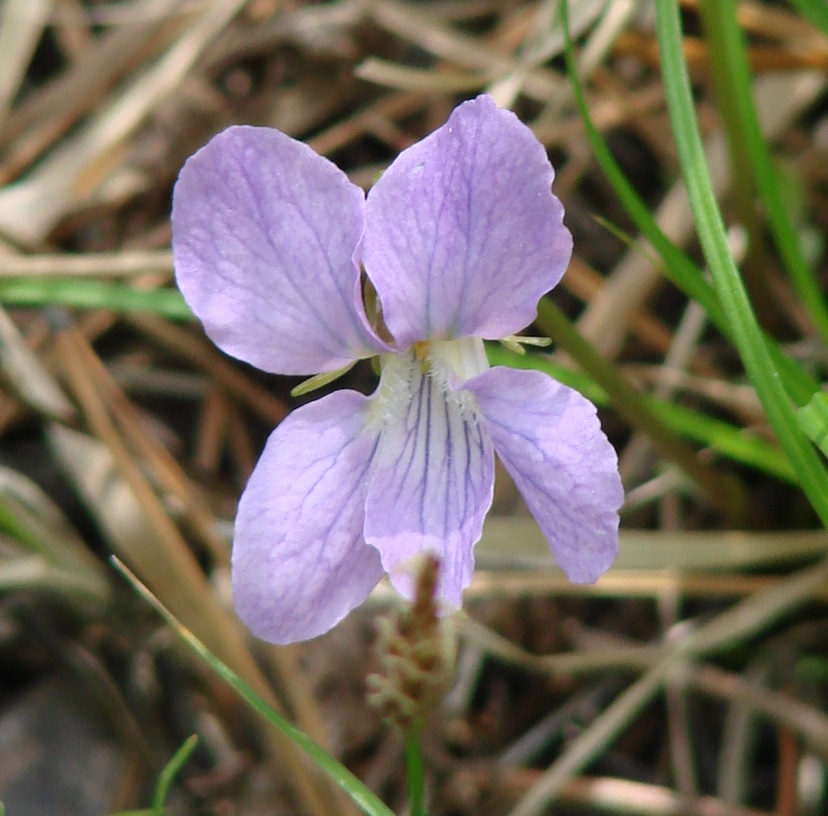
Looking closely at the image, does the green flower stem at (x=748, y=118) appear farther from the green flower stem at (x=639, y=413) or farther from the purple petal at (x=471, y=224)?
the purple petal at (x=471, y=224)

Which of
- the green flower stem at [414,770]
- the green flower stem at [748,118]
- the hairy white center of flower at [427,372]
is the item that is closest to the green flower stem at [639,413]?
the hairy white center of flower at [427,372]

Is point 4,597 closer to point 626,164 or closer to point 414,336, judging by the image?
point 414,336

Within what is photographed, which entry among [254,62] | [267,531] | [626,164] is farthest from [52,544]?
[626,164]

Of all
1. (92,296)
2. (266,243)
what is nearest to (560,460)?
(266,243)

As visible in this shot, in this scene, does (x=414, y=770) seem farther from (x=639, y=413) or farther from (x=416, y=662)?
(x=639, y=413)

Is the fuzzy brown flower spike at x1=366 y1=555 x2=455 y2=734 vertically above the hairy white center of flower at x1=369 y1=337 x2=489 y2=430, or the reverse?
the hairy white center of flower at x1=369 y1=337 x2=489 y2=430

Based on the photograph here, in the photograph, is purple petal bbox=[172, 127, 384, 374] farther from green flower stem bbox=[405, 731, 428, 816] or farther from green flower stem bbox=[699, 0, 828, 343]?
green flower stem bbox=[699, 0, 828, 343]

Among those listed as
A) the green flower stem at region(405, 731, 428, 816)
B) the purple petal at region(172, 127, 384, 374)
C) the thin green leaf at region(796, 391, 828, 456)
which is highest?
the purple petal at region(172, 127, 384, 374)

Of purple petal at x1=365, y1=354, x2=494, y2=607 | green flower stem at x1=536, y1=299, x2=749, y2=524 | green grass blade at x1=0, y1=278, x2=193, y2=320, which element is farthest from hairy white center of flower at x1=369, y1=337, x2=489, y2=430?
green grass blade at x1=0, y1=278, x2=193, y2=320
